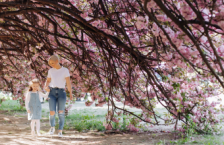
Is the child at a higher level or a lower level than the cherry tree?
lower

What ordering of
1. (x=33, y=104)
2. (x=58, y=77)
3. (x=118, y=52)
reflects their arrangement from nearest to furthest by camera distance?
1. (x=118, y=52)
2. (x=58, y=77)
3. (x=33, y=104)

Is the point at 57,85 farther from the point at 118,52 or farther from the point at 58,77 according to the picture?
the point at 118,52

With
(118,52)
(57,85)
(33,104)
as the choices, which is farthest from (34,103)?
(118,52)

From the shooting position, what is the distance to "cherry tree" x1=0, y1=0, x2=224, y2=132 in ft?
8.61

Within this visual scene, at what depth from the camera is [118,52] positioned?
12.9 ft

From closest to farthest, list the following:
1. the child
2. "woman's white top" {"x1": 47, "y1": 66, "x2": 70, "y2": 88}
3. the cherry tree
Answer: the cherry tree → "woman's white top" {"x1": 47, "y1": 66, "x2": 70, "y2": 88} → the child

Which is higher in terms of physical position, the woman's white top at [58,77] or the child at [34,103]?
the woman's white top at [58,77]

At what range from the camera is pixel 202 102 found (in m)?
5.50

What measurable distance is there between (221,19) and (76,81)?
4430 mm

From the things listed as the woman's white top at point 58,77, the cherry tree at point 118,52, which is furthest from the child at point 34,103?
the woman's white top at point 58,77

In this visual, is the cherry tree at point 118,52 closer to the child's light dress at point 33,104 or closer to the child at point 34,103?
the child at point 34,103

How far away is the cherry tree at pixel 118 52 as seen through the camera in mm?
2623

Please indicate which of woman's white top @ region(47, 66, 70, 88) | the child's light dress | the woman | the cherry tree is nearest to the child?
the child's light dress

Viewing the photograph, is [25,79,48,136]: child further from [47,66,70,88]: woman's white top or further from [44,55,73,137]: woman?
[47,66,70,88]: woman's white top
